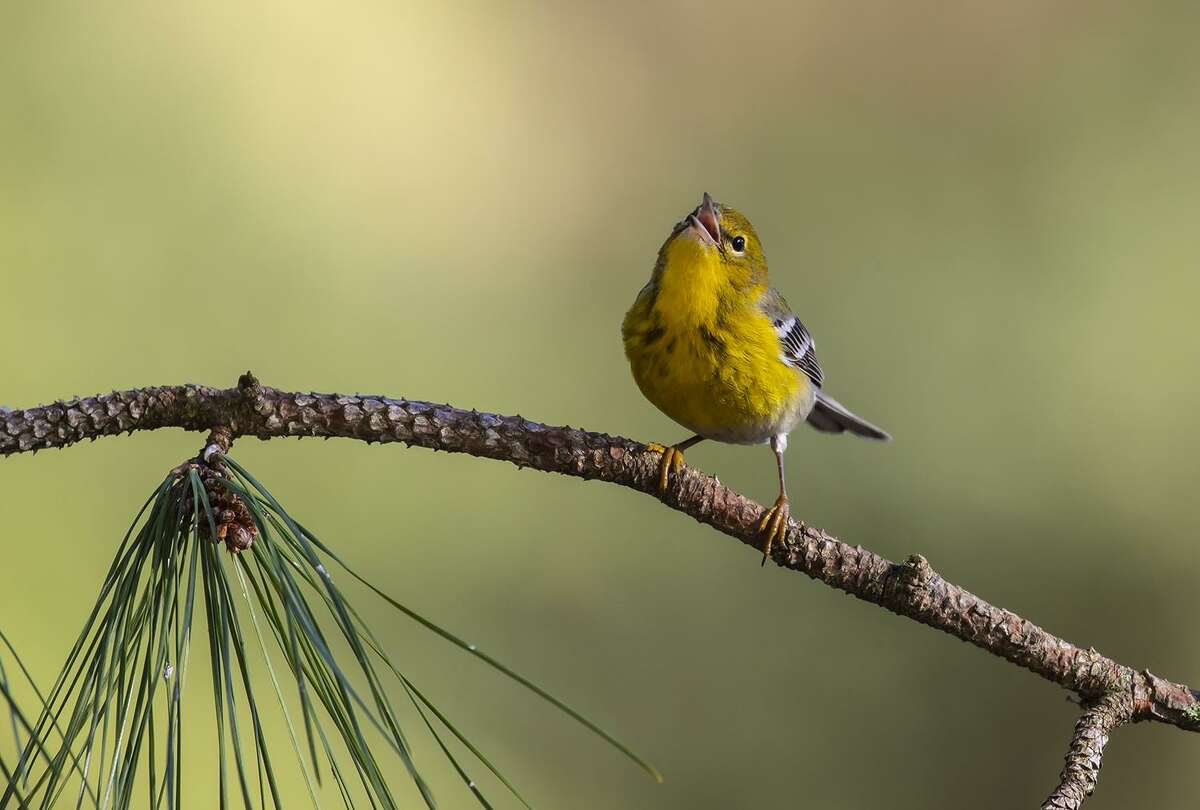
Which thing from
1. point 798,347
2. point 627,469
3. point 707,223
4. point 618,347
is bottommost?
point 627,469

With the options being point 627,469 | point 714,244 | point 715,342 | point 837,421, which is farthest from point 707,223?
point 627,469

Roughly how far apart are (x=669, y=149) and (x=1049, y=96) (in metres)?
1.12

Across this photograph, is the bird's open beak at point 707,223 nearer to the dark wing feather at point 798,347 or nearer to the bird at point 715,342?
the bird at point 715,342

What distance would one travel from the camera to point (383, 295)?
309 cm

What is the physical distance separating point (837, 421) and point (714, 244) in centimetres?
85

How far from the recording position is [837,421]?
9.36ft

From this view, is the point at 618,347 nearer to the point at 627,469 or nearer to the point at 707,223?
the point at 707,223

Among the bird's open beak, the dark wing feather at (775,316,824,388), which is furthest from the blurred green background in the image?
the bird's open beak

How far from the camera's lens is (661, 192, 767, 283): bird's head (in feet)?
7.06

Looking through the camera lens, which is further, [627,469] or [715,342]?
[715,342]

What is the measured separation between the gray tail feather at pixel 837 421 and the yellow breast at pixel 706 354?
656 mm

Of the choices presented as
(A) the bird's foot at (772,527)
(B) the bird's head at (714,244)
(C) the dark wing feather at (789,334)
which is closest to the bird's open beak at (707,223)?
(B) the bird's head at (714,244)

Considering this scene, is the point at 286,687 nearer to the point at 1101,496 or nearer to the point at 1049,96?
the point at 1101,496

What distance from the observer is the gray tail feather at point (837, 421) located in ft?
9.21
